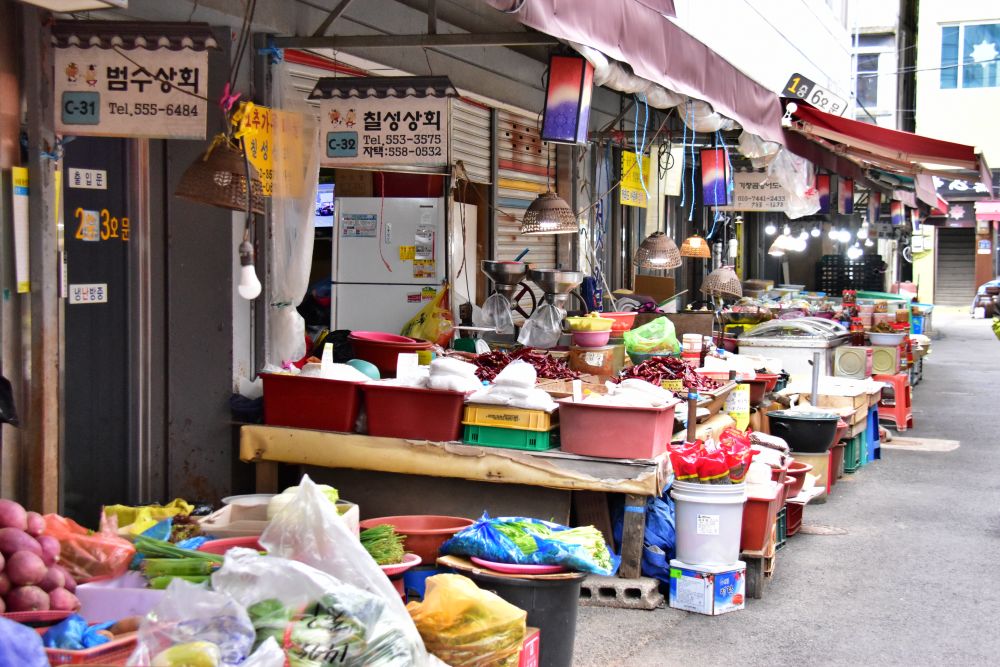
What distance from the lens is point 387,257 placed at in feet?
33.2

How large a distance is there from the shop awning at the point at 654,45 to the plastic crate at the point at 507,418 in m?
2.31

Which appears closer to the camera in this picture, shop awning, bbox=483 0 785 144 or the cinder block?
shop awning, bbox=483 0 785 144

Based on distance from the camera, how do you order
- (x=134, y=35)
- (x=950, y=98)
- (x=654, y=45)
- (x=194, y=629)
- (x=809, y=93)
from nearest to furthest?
1. (x=194, y=629)
2. (x=134, y=35)
3. (x=654, y=45)
4. (x=809, y=93)
5. (x=950, y=98)

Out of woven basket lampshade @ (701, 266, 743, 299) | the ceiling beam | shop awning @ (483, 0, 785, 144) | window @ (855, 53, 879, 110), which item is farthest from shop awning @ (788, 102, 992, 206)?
window @ (855, 53, 879, 110)

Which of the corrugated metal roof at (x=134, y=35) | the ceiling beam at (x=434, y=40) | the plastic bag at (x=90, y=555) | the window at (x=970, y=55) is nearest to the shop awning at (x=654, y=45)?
the ceiling beam at (x=434, y=40)

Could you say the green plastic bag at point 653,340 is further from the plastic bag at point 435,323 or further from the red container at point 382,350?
the red container at point 382,350

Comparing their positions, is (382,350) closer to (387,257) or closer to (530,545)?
(387,257)

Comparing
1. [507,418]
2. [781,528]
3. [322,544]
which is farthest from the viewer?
[781,528]

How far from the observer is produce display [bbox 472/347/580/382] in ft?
25.6

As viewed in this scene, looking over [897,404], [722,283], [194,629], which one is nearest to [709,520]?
[194,629]

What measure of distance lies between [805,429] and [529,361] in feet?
10.5

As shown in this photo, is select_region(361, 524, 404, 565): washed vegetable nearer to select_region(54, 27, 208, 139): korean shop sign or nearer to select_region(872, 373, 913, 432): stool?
select_region(54, 27, 208, 139): korean shop sign

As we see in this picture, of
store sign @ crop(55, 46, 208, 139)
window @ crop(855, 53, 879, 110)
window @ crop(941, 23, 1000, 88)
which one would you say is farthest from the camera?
window @ crop(855, 53, 879, 110)

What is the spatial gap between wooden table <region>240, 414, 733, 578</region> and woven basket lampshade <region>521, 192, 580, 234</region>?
3394 millimetres
